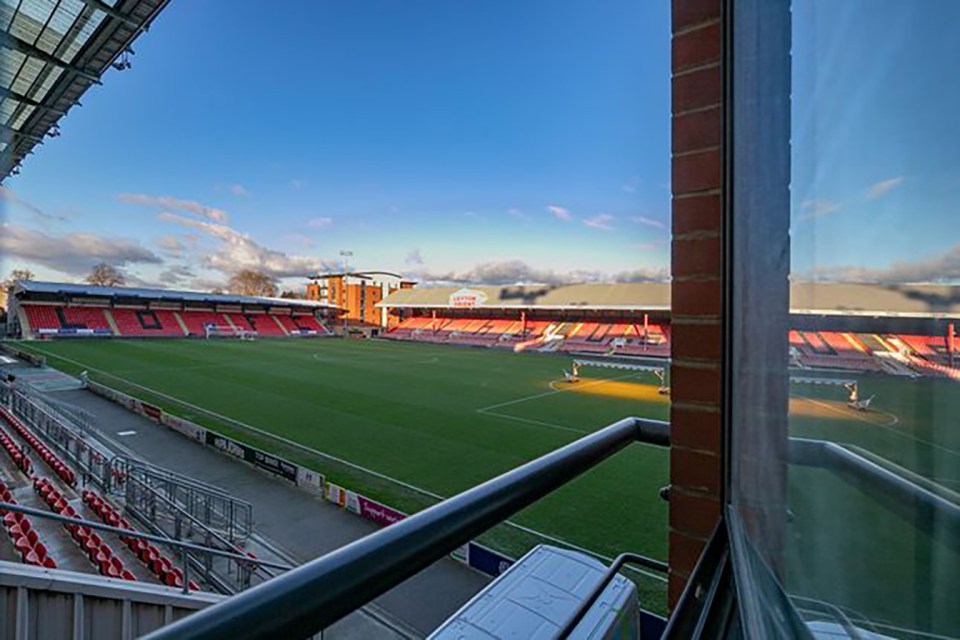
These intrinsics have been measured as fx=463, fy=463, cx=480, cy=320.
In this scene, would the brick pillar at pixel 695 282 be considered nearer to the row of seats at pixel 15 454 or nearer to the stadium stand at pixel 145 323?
the row of seats at pixel 15 454

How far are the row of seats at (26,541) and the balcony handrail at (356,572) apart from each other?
19.0 ft

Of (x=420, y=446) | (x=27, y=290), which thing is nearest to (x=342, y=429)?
(x=420, y=446)

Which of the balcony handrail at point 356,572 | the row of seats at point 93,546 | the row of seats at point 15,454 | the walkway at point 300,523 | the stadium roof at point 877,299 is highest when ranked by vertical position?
the stadium roof at point 877,299

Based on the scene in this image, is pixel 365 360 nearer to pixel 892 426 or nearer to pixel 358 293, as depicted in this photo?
pixel 892 426

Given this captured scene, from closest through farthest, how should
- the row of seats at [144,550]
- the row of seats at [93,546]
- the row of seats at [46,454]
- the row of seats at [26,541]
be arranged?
the row of seats at [26,541]
the row of seats at [93,546]
the row of seats at [144,550]
the row of seats at [46,454]

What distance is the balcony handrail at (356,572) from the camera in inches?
17.1

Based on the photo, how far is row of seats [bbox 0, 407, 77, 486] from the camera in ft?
26.4

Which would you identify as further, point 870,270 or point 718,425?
point 718,425

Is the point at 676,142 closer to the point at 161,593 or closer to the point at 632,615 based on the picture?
the point at 632,615

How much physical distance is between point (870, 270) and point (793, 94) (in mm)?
478

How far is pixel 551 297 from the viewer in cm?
3766

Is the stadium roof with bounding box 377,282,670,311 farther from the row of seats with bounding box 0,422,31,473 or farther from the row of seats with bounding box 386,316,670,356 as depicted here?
the row of seats with bounding box 0,422,31,473

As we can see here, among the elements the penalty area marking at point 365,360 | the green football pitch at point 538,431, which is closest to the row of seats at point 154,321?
the green football pitch at point 538,431

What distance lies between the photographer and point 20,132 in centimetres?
590
